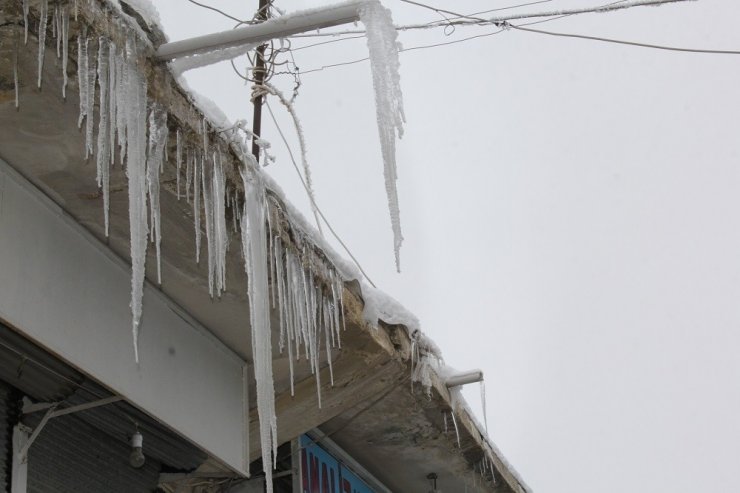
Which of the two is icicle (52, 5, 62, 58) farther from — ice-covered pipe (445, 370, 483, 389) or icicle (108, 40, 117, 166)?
ice-covered pipe (445, 370, 483, 389)

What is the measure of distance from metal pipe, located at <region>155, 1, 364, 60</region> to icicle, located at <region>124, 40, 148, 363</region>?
0.87ft

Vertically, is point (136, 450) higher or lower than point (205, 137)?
lower

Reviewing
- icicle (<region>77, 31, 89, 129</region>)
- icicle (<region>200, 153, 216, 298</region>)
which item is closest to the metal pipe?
icicle (<region>77, 31, 89, 129</region>)

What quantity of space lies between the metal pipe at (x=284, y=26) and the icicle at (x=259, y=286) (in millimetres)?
885

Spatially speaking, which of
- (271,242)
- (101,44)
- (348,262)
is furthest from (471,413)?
(101,44)

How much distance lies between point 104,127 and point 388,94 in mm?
1150

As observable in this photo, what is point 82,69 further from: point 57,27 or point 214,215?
point 214,215

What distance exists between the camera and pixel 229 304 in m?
5.94

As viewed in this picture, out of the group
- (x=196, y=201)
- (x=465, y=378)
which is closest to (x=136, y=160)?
(x=196, y=201)

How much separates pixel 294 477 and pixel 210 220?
2.76m

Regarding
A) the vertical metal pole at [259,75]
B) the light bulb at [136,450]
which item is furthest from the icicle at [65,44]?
the vertical metal pole at [259,75]

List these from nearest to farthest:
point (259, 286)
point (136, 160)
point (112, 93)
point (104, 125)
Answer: point (112, 93)
point (104, 125)
point (136, 160)
point (259, 286)

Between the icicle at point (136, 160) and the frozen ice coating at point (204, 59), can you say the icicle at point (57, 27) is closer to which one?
the icicle at point (136, 160)

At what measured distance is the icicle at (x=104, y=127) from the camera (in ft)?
14.3
